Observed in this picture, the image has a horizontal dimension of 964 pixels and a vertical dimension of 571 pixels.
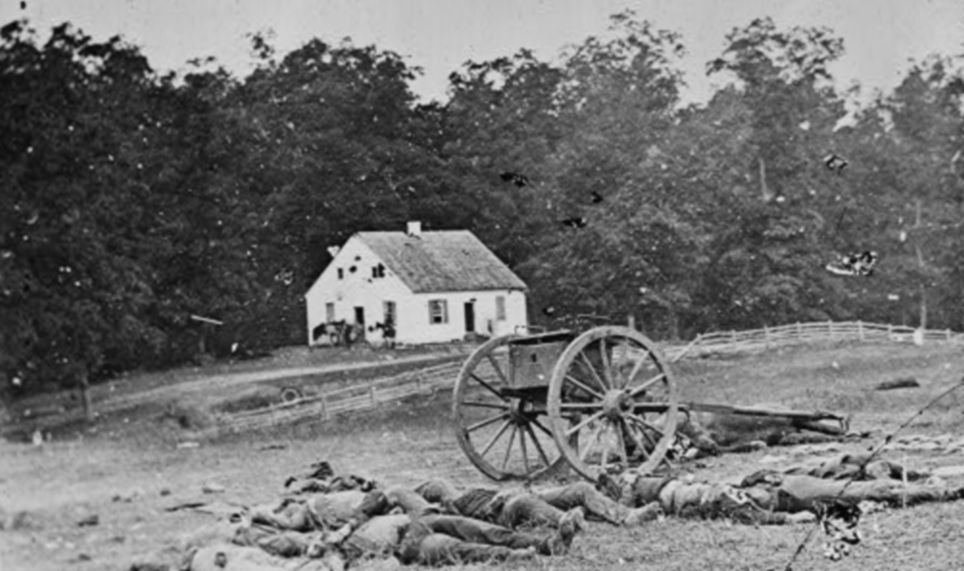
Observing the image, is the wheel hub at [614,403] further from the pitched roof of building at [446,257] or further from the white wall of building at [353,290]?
the white wall of building at [353,290]

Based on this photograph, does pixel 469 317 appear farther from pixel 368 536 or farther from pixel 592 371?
pixel 368 536

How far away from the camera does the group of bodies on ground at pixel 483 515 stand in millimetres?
7734

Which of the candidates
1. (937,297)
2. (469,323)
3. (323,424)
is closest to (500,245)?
(469,323)

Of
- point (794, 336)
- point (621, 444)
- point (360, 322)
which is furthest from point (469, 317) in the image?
point (794, 336)

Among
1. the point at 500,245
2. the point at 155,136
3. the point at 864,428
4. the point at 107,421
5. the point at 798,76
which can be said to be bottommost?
the point at 864,428

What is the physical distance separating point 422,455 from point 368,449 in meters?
0.75

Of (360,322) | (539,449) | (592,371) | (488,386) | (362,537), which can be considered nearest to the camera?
(362,537)

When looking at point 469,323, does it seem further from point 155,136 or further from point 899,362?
point 899,362

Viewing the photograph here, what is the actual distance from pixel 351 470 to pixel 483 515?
348cm

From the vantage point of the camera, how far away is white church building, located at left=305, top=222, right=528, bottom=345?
39.3 ft

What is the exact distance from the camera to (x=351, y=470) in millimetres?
11789

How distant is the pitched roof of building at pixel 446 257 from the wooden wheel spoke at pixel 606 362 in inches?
67.6

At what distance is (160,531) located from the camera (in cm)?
823

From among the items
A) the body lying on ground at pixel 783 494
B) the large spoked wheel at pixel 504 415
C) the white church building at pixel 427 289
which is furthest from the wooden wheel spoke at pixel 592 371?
the body lying on ground at pixel 783 494
